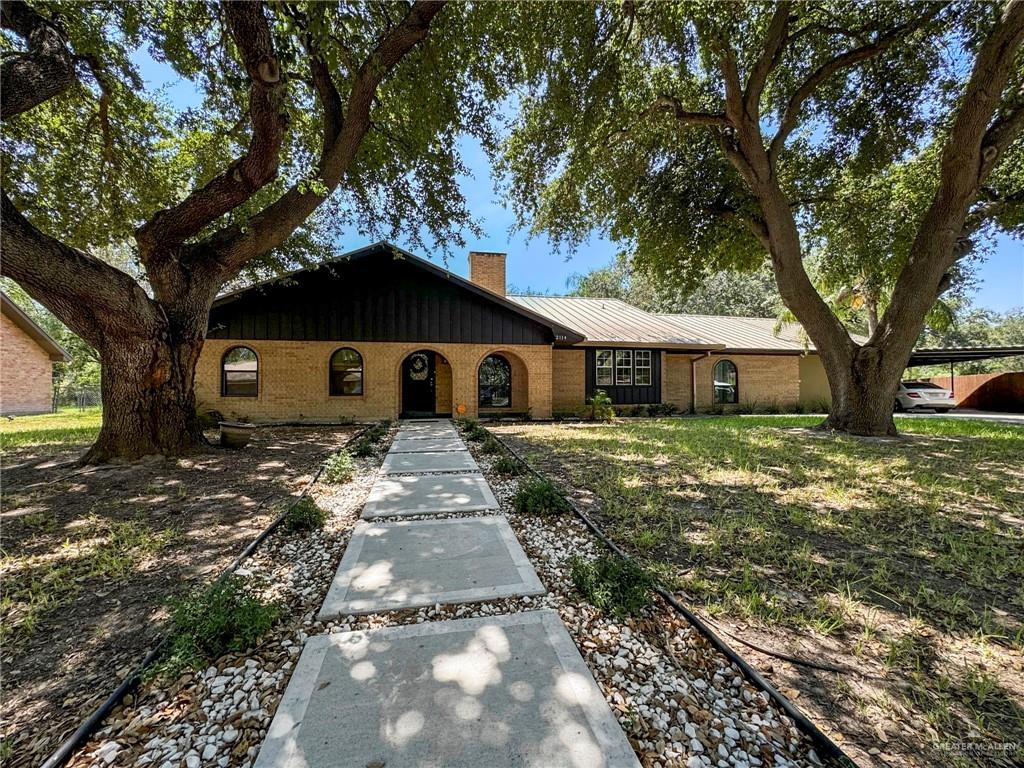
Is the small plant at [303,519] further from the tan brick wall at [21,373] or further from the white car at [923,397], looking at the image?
the white car at [923,397]

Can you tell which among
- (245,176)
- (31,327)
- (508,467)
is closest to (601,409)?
(508,467)

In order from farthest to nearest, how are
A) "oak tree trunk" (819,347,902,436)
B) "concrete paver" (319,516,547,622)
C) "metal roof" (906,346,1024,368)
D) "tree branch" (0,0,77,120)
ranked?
1. "metal roof" (906,346,1024,368)
2. "oak tree trunk" (819,347,902,436)
3. "tree branch" (0,0,77,120)
4. "concrete paver" (319,516,547,622)

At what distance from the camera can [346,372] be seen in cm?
1282

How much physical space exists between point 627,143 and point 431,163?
456 cm

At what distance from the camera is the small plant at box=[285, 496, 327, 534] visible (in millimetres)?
3580

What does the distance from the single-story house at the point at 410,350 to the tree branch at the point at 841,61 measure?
277 inches

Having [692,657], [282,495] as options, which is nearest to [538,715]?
[692,657]

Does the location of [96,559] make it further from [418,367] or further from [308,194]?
[418,367]

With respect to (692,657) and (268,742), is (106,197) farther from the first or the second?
(692,657)

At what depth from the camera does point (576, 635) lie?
2.14 m

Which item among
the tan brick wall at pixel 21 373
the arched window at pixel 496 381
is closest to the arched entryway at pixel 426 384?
the arched window at pixel 496 381

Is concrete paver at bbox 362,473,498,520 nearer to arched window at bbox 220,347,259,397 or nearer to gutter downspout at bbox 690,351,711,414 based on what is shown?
arched window at bbox 220,347,259,397

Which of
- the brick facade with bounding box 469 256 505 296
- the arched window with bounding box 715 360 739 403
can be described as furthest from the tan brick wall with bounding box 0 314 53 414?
the arched window with bounding box 715 360 739 403

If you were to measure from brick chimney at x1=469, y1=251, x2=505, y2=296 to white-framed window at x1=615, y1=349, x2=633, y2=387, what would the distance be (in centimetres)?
532
